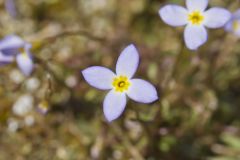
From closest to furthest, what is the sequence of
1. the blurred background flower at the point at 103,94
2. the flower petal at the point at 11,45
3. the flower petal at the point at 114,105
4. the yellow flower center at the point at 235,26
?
the flower petal at the point at 114,105
the flower petal at the point at 11,45
the yellow flower center at the point at 235,26
the blurred background flower at the point at 103,94

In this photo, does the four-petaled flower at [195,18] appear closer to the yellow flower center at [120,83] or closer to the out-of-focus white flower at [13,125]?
the yellow flower center at [120,83]

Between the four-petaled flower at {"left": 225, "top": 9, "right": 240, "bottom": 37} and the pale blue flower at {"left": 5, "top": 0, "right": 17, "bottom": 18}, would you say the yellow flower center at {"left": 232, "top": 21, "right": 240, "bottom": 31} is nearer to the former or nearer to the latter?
the four-petaled flower at {"left": 225, "top": 9, "right": 240, "bottom": 37}

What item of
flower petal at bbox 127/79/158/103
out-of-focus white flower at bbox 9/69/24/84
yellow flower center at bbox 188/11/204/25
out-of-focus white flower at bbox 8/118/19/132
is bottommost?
flower petal at bbox 127/79/158/103

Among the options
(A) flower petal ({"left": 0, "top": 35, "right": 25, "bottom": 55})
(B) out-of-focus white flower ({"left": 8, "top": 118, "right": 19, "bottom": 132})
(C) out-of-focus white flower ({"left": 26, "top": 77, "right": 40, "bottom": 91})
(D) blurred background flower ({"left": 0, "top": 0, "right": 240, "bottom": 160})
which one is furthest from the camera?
(C) out-of-focus white flower ({"left": 26, "top": 77, "right": 40, "bottom": 91})

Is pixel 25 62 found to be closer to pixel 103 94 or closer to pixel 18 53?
pixel 18 53

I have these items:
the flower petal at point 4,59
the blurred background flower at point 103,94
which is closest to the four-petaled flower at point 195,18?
the blurred background flower at point 103,94

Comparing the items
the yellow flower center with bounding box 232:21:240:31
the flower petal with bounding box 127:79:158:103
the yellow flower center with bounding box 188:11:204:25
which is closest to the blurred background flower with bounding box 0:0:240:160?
the yellow flower center with bounding box 232:21:240:31
